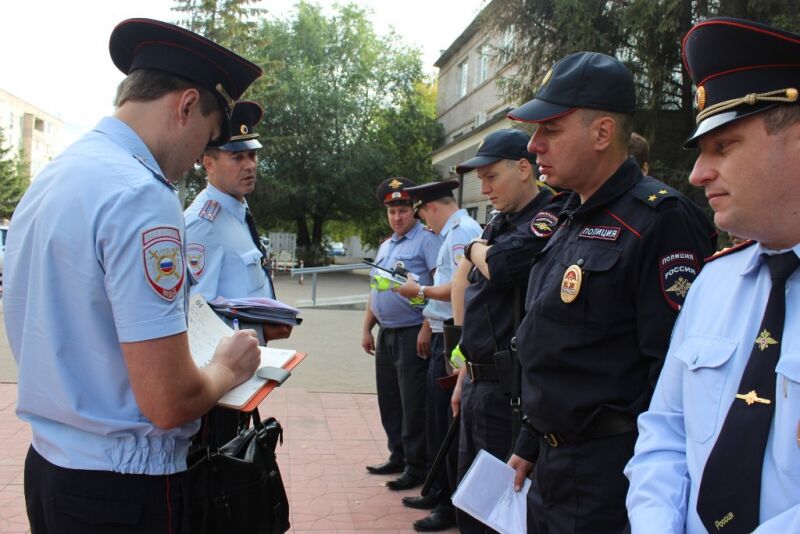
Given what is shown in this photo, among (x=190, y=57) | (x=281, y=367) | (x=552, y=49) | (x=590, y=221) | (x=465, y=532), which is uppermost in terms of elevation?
(x=552, y=49)

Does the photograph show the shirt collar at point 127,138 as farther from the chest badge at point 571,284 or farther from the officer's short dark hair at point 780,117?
the officer's short dark hair at point 780,117

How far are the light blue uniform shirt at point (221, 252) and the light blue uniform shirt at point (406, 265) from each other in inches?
66.2

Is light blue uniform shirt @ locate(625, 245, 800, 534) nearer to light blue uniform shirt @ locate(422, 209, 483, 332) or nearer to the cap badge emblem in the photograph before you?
the cap badge emblem

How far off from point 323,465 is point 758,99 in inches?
183

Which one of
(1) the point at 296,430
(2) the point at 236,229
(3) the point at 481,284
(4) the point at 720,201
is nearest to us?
(4) the point at 720,201

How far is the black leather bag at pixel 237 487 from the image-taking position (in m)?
2.03

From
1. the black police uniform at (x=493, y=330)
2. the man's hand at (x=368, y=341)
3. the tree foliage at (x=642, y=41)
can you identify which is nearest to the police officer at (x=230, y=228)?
the black police uniform at (x=493, y=330)

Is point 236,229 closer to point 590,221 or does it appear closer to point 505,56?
point 590,221

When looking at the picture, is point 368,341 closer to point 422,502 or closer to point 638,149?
point 422,502

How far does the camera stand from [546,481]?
2.29 metres

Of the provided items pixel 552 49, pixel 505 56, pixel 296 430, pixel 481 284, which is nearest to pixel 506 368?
pixel 481 284

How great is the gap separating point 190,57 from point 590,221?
1.38 m

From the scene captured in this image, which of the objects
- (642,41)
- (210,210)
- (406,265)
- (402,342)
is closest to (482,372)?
(210,210)

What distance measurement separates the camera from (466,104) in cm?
3000
